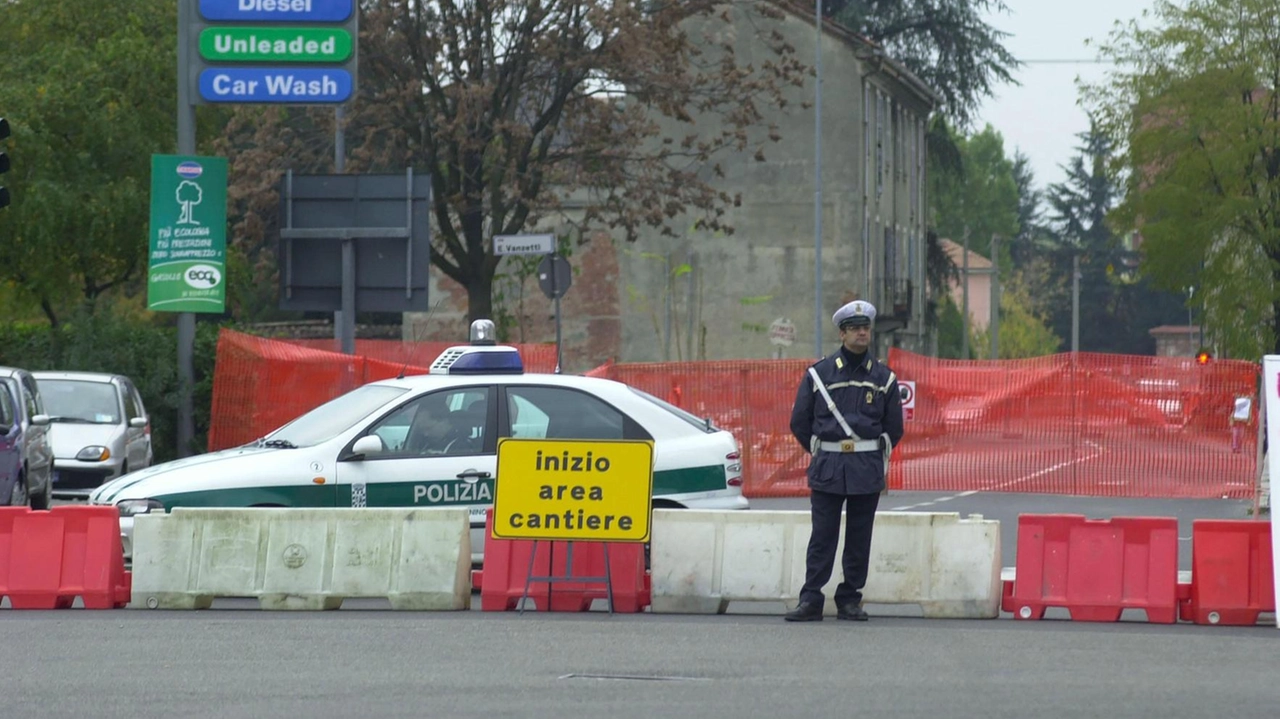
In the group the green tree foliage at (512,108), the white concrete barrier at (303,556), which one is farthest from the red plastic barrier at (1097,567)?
the green tree foliage at (512,108)

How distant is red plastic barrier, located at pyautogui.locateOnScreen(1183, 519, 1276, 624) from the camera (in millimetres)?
11734

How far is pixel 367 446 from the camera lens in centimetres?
1312

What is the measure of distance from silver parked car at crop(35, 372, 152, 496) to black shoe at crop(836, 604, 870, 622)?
11957 mm

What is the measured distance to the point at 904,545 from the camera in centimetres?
1211

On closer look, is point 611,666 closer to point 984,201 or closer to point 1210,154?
point 1210,154

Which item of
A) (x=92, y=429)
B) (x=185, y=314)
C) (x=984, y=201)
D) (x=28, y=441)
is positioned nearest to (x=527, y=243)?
(x=185, y=314)

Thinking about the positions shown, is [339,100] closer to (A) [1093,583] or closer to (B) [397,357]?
(B) [397,357]

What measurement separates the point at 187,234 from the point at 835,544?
1270 cm

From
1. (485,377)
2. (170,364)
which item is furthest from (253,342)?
(485,377)

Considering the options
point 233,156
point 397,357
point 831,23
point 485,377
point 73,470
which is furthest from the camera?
point 831,23

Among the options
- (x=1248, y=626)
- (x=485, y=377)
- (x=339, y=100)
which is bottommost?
(x=1248, y=626)

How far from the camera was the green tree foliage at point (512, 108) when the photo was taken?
3269 cm

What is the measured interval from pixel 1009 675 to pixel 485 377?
5.28 meters

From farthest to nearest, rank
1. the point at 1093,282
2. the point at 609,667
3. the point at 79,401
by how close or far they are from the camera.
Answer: the point at 1093,282
the point at 79,401
the point at 609,667
